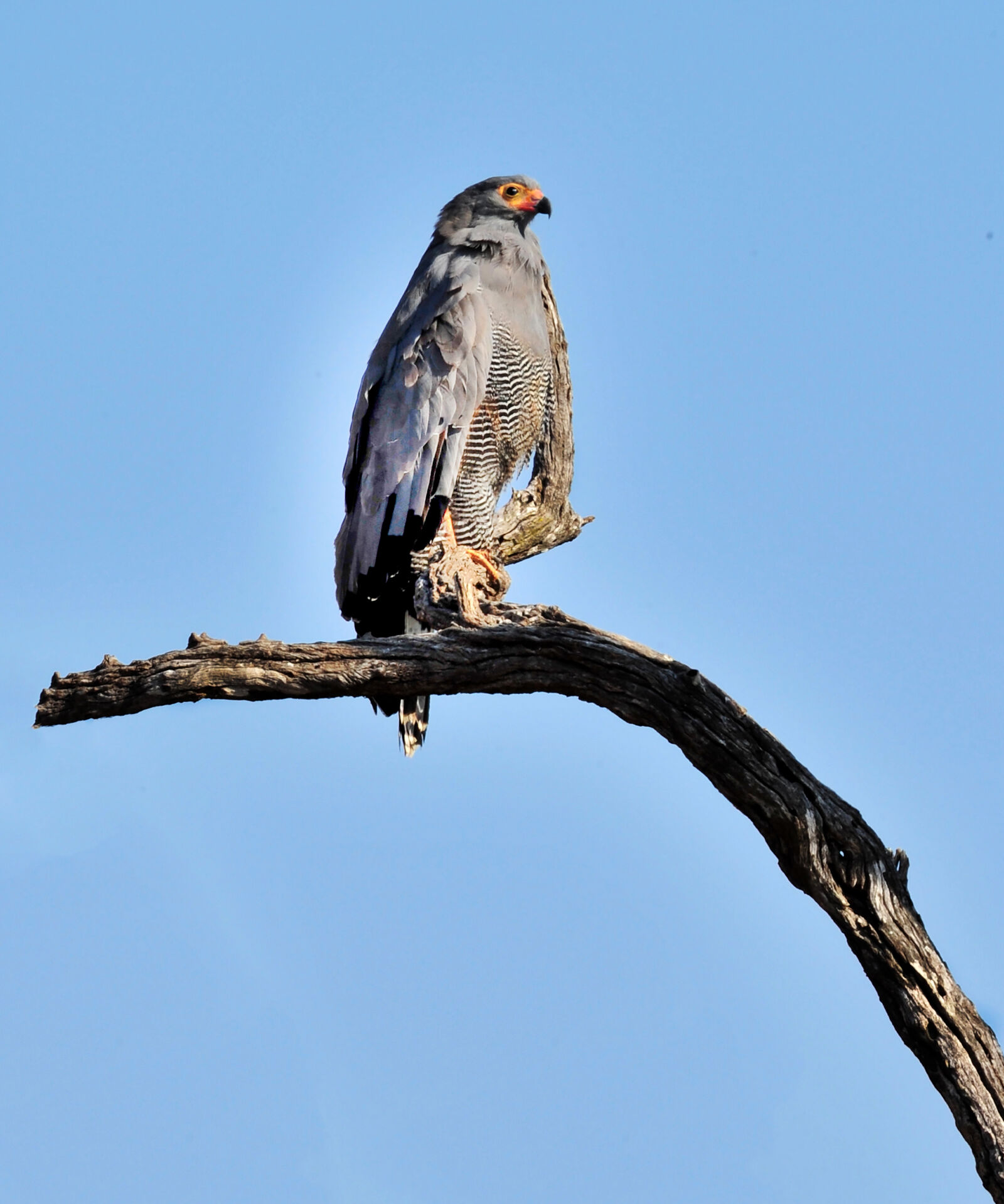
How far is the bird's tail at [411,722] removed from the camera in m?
6.07

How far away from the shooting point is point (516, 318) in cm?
670

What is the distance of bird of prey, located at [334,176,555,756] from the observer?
6.19 meters

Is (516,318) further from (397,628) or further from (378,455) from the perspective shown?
(397,628)

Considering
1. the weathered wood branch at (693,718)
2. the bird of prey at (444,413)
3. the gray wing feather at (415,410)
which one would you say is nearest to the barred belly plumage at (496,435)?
the bird of prey at (444,413)

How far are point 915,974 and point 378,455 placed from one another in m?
3.52

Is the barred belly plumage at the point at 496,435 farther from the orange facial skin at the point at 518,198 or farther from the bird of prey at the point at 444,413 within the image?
the orange facial skin at the point at 518,198

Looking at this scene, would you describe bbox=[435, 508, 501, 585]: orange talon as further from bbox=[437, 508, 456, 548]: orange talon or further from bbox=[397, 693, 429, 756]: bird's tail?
bbox=[397, 693, 429, 756]: bird's tail

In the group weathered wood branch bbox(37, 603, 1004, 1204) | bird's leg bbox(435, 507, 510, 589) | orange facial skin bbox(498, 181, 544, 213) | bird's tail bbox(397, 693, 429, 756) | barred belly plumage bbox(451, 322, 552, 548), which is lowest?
weathered wood branch bbox(37, 603, 1004, 1204)

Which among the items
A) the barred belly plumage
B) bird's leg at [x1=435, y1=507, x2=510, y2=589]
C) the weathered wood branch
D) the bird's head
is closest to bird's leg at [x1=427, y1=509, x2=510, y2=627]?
bird's leg at [x1=435, y1=507, x2=510, y2=589]

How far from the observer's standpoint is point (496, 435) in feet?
21.6

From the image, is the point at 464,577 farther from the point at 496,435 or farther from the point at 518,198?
the point at 518,198

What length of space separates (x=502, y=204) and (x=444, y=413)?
153 centimetres

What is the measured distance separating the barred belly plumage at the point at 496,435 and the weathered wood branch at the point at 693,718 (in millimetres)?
1602

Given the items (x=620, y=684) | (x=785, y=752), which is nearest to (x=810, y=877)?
(x=785, y=752)
